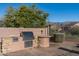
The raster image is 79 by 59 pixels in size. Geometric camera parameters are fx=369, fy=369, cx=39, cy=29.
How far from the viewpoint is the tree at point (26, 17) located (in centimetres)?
1302

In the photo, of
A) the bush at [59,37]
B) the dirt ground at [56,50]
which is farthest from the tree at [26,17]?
the dirt ground at [56,50]

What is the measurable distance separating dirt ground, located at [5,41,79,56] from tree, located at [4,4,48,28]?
2.90 ft

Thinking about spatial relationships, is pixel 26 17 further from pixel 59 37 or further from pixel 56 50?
pixel 56 50

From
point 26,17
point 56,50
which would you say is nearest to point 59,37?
point 56,50

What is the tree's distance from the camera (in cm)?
1302

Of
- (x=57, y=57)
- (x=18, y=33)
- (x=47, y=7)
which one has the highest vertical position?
(x=47, y=7)

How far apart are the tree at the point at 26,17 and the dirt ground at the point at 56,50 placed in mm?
885

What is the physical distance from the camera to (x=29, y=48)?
43.5 feet

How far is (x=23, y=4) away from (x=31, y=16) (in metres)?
0.60

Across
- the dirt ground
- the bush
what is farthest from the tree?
the dirt ground

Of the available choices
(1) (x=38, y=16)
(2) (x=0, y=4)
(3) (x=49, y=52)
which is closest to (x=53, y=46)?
(3) (x=49, y=52)

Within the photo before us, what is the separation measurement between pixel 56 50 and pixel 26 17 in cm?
159

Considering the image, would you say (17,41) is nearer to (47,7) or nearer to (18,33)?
(18,33)

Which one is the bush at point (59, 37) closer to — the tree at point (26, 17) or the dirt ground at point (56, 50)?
the dirt ground at point (56, 50)
